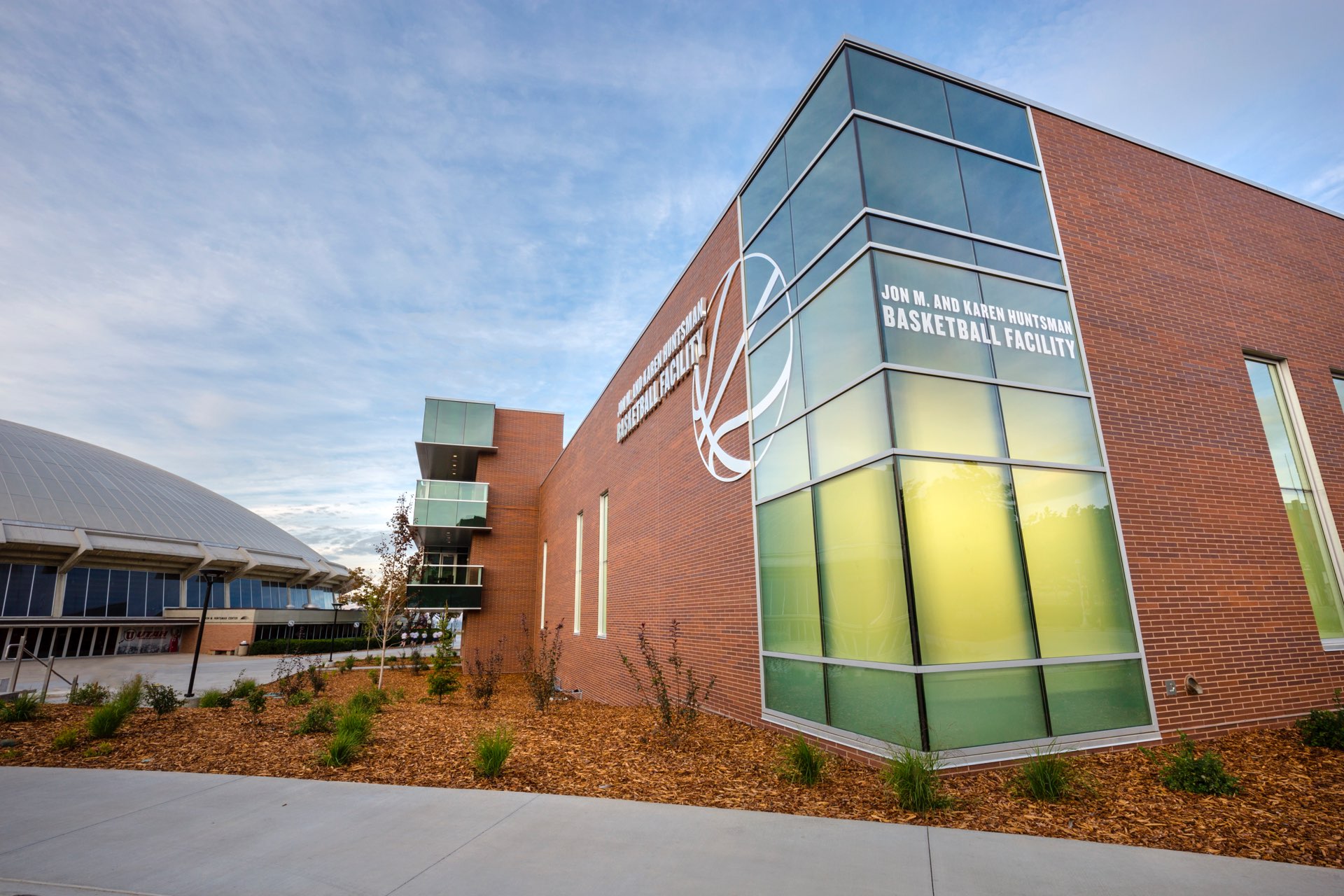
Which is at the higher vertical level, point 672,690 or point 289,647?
point 672,690

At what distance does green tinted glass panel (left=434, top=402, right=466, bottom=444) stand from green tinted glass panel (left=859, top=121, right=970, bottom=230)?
2547 centimetres

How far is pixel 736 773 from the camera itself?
673cm

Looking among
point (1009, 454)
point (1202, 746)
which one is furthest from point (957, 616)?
point (1202, 746)

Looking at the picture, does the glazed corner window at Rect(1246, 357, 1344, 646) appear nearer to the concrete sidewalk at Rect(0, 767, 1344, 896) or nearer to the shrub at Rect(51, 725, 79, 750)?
the concrete sidewalk at Rect(0, 767, 1344, 896)

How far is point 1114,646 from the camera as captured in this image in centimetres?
719

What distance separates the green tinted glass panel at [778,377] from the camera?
891 centimetres

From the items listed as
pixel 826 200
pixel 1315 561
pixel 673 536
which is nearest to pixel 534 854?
pixel 826 200

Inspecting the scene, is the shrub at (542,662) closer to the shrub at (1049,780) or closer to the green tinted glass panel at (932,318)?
the shrub at (1049,780)

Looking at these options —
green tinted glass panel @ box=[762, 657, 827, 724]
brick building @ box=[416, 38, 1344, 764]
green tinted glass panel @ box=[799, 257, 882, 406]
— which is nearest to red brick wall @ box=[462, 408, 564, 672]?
brick building @ box=[416, 38, 1344, 764]

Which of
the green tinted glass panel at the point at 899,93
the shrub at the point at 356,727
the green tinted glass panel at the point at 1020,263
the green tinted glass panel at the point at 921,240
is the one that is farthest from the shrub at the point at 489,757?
the green tinted glass panel at the point at 899,93

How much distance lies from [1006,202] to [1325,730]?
7499 mm

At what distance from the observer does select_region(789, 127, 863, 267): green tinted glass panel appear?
7.99 meters

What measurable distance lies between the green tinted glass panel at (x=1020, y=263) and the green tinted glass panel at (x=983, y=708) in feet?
16.7

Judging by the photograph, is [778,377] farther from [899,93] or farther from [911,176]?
[899,93]
